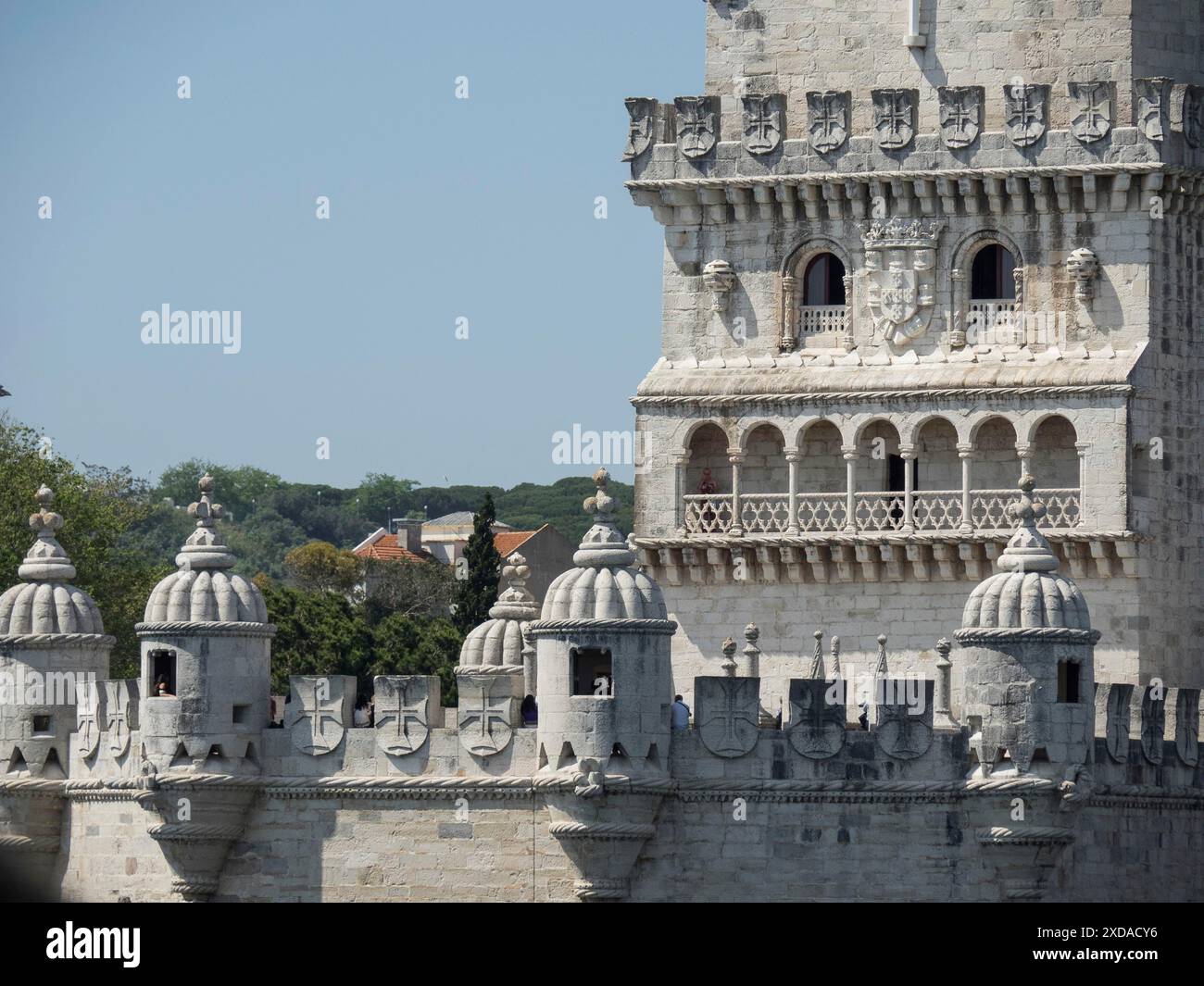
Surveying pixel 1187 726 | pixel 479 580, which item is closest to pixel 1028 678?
pixel 1187 726

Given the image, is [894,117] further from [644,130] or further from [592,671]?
[592,671]

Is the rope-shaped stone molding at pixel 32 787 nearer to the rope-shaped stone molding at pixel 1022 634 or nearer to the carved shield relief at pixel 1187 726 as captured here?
the rope-shaped stone molding at pixel 1022 634

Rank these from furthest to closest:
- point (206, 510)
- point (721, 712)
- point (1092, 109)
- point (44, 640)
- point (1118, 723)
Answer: point (1092, 109)
point (44, 640)
point (1118, 723)
point (206, 510)
point (721, 712)

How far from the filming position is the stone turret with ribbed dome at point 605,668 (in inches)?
2837

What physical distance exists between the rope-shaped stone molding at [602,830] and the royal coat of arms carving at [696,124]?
16.7 meters

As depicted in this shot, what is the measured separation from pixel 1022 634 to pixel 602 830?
7.44 metres

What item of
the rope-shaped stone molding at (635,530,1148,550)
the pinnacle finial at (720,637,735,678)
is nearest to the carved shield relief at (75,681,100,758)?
the pinnacle finial at (720,637,735,678)

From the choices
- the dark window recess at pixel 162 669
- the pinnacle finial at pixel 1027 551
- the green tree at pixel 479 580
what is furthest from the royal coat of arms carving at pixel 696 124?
the green tree at pixel 479 580

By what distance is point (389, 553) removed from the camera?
161 meters

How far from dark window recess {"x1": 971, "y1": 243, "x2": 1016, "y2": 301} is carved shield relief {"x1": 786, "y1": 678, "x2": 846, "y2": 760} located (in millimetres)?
12823

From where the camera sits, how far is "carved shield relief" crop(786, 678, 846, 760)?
72875 millimetres
